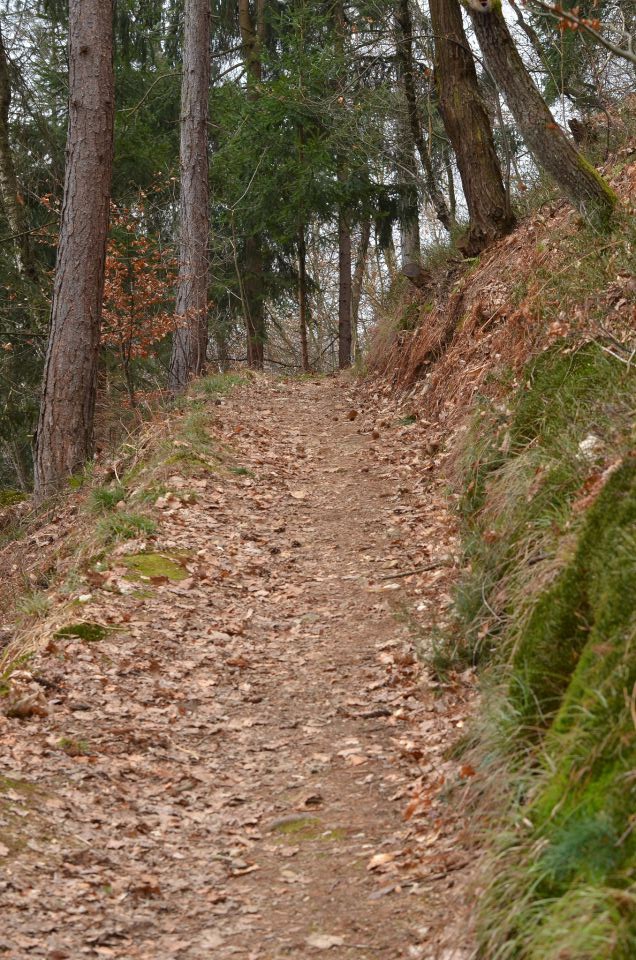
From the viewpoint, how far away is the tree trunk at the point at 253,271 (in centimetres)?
1858

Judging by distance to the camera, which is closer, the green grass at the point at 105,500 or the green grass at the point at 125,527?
the green grass at the point at 125,527

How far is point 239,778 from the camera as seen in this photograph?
14.4 ft

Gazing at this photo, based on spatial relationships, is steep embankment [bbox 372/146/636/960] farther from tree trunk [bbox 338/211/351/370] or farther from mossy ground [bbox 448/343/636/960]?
tree trunk [bbox 338/211/351/370]

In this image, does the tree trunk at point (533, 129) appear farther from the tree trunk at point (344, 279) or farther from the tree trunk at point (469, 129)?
the tree trunk at point (344, 279)

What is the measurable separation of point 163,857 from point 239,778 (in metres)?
0.70

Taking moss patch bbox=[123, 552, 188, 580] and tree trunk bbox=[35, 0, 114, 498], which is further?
tree trunk bbox=[35, 0, 114, 498]

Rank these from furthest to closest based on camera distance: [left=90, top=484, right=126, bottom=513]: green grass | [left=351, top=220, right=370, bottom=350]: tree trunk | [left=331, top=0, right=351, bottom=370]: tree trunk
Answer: [left=351, top=220, right=370, bottom=350]: tree trunk, [left=331, top=0, right=351, bottom=370]: tree trunk, [left=90, top=484, right=126, bottom=513]: green grass

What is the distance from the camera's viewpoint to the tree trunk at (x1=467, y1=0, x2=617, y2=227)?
6.71 m

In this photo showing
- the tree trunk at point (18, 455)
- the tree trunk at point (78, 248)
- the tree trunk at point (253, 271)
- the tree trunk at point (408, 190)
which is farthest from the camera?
the tree trunk at point (253, 271)

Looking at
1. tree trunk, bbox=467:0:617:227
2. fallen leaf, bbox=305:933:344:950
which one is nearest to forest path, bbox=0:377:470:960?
fallen leaf, bbox=305:933:344:950

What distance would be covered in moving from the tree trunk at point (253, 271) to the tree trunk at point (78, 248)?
8767 mm

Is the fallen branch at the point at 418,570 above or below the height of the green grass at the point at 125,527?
below

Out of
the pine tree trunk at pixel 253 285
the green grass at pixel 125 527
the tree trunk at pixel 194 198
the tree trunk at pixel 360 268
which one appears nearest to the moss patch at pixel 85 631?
the green grass at pixel 125 527

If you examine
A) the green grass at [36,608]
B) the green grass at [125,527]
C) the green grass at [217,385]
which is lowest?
the green grass at [36,608]
